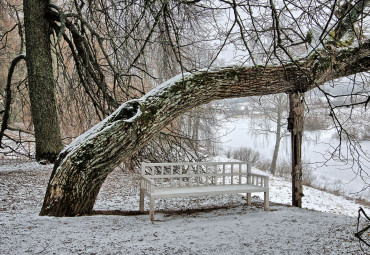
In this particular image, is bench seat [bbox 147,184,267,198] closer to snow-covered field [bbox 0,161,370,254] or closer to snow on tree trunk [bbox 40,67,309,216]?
snow-covered field [bbox 0,161,370,254]

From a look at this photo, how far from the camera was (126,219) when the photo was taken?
3.82 m

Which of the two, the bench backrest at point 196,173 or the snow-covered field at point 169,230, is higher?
the bench backrest at point 196,173

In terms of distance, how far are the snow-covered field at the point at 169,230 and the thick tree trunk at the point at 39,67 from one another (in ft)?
4.38

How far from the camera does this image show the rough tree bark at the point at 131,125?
11.3 feet

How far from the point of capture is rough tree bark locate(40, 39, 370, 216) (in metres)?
3.44

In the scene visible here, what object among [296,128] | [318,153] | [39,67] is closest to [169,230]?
[296,128]

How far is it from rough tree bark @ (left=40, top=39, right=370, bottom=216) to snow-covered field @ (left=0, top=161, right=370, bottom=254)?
0.31 m

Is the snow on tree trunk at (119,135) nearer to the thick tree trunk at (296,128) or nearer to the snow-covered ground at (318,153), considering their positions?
the thick tree trunk at (296,128)

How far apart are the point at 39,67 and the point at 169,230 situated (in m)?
3.57

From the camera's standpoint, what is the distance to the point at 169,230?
336cm

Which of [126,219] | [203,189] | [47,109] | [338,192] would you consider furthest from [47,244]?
[338,192]

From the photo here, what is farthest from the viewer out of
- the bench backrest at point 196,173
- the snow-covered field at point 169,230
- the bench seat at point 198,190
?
the bench backrest at point 196,173

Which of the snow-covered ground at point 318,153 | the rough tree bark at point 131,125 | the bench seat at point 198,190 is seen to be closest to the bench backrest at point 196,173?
the bench seat at point 198,190

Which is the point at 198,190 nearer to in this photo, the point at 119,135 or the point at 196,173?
the point at 196,173
